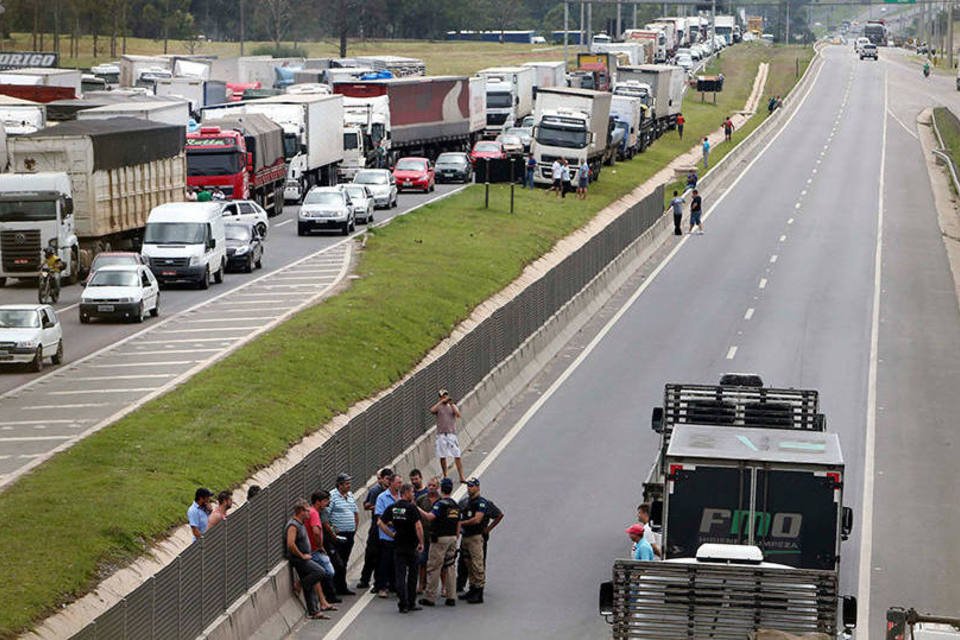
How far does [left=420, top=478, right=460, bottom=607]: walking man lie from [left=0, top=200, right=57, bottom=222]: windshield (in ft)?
88.8

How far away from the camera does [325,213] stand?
62.8 meters

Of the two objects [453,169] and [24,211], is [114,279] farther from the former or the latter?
[453,169]

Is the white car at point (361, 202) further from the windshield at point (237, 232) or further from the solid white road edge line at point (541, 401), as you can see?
the windshield at point (237, 232)

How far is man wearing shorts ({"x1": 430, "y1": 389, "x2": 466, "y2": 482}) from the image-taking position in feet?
105

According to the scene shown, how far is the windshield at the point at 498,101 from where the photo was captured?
10585cm

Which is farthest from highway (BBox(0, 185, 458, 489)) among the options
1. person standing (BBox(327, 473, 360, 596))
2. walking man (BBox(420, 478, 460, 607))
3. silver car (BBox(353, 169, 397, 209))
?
silver car (BBox(353, 169, 397, 209))

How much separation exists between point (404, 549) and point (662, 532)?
337cm

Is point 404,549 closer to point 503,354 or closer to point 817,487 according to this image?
point 817,487

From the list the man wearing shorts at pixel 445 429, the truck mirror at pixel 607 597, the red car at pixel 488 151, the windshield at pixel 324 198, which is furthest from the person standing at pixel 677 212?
the truck mirror at pixel 607 597

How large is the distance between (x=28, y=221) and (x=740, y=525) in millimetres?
30860

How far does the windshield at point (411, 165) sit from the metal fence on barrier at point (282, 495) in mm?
34181

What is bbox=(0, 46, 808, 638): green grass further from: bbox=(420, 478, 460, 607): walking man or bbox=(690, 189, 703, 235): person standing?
bbox=(690, 189, 703, 235): person standing

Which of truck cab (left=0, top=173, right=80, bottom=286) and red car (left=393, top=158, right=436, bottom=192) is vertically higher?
truck cab (left=0, top=173, right=80, bottom=286)

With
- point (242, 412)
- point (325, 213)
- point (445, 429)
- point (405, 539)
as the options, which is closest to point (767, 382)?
point (445, 429)
